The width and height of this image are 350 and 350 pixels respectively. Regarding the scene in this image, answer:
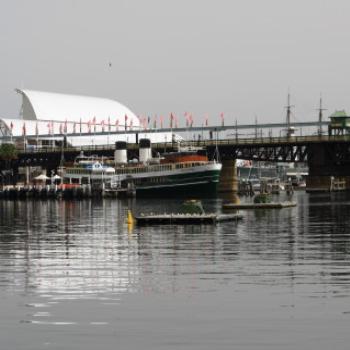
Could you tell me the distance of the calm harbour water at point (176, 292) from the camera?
31.1 meters

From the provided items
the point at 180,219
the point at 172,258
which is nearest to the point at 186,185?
the point at 180,219

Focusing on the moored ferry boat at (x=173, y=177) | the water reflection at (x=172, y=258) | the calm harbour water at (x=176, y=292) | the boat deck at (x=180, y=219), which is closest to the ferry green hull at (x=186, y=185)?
the moored ferry boat at (x=173, y=177)

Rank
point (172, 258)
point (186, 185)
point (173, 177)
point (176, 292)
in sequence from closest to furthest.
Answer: point (176, 292)
point (172, 258)
point (186, 185)
point (173, 177)

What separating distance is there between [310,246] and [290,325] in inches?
1216

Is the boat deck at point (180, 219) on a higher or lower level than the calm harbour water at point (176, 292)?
lower

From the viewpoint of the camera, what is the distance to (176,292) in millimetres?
40531

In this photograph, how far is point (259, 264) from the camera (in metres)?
51.3

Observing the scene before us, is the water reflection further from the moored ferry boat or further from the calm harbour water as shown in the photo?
the moored ferry boat

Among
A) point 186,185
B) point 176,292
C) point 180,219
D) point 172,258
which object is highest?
point 176,292

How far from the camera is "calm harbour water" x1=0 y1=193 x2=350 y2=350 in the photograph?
31.1 metres

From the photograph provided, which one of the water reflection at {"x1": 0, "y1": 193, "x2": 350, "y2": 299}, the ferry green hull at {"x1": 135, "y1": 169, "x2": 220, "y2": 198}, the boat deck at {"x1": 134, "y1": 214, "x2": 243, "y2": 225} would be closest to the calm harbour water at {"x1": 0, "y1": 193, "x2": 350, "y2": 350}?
the water reflection at {"x1": 0, "y1": 193, "x2": 350, "y2": 299}

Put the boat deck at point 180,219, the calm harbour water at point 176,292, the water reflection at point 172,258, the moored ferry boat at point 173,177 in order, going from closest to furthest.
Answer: the calm harbour water at point 176,292, the water reflection at point 172,258, the boat deck at point 180,219, the moored ferry boat at point 173,177

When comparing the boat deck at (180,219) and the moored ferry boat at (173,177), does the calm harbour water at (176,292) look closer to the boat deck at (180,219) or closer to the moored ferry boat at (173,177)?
the boat deck at (180,219)

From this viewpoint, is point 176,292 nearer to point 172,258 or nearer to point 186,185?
point 172,258
